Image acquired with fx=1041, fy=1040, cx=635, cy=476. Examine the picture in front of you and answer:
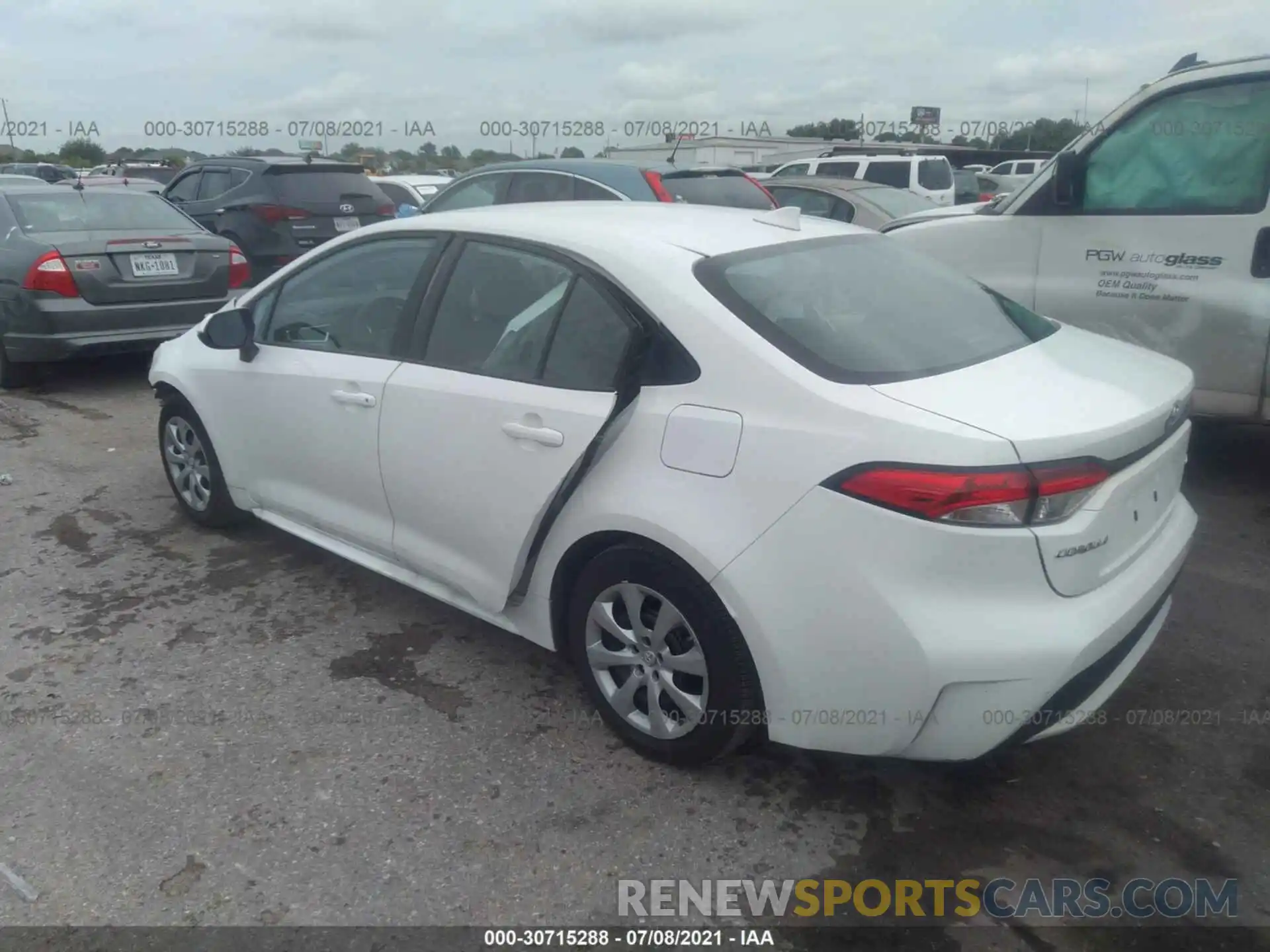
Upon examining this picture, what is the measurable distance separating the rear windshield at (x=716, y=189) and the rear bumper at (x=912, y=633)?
6.21 meters

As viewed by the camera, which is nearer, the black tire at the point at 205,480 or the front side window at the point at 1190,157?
the black tire at the point at 205,480

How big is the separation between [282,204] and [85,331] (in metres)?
3.83

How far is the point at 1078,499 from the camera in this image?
98.7 inches

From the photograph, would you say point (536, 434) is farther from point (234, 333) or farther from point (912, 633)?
point (234, 333)

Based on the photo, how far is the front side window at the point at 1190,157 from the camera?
4.86 metres

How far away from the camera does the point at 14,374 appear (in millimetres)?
7559

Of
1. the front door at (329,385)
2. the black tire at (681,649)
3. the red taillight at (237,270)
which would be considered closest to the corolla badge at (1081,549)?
the black tire at (681,649)

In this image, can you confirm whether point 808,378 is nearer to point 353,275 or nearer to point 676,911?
point 676,911

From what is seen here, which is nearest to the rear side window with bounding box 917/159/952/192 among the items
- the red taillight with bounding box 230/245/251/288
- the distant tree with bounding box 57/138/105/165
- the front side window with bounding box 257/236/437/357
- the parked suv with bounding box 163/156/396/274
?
the parked suv with bounding box 163/156/396/274

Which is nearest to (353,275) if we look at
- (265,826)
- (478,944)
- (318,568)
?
(318,568)

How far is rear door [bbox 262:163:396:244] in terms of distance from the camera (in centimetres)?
1051

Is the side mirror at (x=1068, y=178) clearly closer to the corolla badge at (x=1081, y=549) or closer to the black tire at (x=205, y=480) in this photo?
the corolla badge at (x=1081, y=549)

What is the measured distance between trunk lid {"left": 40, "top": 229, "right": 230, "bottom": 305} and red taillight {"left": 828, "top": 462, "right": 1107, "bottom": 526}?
20.8 feet
